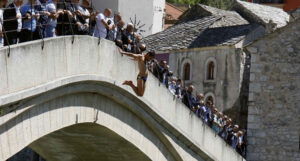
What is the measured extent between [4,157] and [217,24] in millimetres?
25118

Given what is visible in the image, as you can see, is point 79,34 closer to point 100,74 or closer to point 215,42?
point 100,74

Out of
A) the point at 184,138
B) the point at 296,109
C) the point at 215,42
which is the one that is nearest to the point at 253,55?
the point at 296,109

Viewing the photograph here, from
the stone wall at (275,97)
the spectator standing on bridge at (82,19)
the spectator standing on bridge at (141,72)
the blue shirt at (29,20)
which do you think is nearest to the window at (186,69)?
the stone wall at (275,97)

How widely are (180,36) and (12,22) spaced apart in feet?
77.0

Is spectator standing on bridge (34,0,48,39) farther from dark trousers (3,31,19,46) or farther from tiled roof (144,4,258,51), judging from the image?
tiled roof (144,4,258,51)

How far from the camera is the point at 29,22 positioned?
1445cm

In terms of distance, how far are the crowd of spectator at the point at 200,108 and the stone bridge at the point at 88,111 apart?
662 millimetres

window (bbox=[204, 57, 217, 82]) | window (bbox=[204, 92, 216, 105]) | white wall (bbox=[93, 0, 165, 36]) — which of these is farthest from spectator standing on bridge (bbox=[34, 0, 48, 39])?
white wall (bbox=[93, 0, 165, 36])

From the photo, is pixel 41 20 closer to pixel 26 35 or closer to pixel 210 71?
pixel 26 35

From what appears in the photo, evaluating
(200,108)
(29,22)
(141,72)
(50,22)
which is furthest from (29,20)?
(200,108)

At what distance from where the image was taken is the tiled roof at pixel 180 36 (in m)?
36.3

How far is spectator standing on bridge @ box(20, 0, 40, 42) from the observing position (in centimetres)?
1436

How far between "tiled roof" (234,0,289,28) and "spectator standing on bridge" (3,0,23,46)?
24.1 meters

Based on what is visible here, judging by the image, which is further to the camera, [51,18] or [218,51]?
[218,51]
